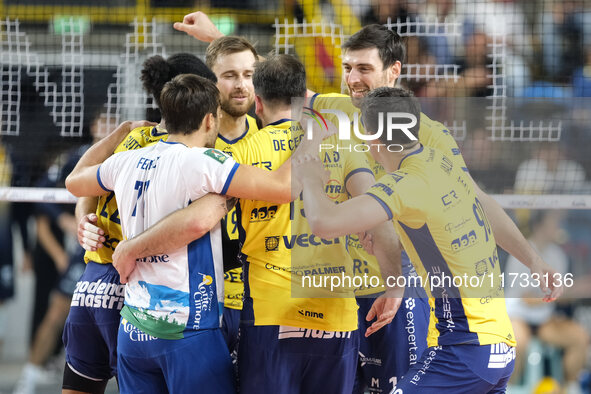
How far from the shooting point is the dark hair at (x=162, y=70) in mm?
4320

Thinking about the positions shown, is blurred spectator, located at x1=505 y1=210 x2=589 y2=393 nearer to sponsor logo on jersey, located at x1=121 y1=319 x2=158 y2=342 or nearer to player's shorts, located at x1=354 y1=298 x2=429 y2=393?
player's shorts, located at x1=354 y1=298 x2=429 y2=393

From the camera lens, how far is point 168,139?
3.82 meters

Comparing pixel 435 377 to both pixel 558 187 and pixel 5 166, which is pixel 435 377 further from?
pixel 5 166

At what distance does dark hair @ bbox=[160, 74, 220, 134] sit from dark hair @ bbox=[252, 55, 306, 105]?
0.92 ft

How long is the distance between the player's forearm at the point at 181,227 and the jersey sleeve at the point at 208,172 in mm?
59

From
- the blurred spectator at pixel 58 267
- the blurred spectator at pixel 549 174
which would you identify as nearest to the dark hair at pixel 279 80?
the blurred spectator at pixel 549 174

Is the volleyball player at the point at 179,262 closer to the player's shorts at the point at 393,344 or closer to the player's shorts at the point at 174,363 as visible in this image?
the player's shorts at the point at 174,363

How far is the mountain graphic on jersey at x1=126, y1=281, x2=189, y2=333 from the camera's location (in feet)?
11.8

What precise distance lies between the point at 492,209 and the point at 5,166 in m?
5.28

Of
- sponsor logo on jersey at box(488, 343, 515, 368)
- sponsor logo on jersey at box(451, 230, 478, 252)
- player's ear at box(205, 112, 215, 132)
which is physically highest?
player's ear at box(205, 112, 215, 132)

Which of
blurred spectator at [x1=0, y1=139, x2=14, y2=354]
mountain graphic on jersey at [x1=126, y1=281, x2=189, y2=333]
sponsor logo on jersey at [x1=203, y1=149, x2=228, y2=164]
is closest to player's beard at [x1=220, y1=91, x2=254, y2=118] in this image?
sponsor logo on jersey at [x1=203, y1=149, x2=228, y2=164]

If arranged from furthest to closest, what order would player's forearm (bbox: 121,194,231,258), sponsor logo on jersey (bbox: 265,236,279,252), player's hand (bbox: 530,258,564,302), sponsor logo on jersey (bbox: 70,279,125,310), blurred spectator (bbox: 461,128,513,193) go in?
blurred spectator (bbox: 461,128,513,193) < sponsor logo on jersey (bbox: 70,279,125,310) < player's hand (bbox: 530,258,564,302) < sponsor logo on jersey (bbox: 265,236,279,252) < player's forearm (bbox: 121,194,231,258)

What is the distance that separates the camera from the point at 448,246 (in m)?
3.74

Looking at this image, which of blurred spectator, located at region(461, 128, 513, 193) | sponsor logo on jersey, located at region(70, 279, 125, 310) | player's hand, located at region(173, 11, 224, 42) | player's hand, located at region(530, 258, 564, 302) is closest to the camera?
player's hand, located at region(530, 258, 564, 302)
